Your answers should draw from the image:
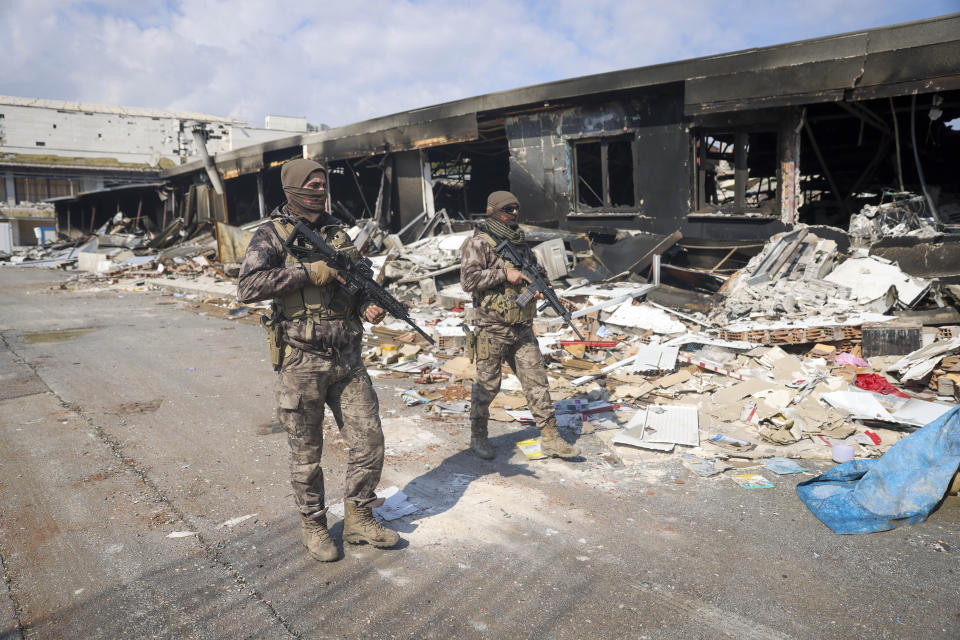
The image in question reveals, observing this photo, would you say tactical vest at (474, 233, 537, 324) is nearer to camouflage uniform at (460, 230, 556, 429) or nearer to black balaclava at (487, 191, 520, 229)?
camouflage uniform at (460, 230, 556, 429)

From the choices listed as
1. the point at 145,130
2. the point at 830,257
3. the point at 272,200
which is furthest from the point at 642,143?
the point at 145,130

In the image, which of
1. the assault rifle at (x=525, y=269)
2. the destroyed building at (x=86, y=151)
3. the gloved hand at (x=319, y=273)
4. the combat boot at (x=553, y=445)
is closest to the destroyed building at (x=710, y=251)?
the combat boot at (x=553, y=445)

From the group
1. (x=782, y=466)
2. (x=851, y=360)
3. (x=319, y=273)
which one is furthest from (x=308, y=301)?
(x=851, y=360)


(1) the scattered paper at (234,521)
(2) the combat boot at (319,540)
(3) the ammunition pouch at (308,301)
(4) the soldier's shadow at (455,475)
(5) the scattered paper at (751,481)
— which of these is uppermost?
(3) the ammunition pouch at (308,301)

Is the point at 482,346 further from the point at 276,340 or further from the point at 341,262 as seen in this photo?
the point at 276,340

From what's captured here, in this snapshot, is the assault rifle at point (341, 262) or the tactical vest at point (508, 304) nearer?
the assault rifle at point (341, 262)

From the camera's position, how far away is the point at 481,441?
4328mm

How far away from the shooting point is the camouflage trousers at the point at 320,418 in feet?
9.53

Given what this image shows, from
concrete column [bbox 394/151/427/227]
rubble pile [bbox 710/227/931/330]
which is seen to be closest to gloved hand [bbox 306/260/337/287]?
rubble pile [bbox 710/227/931/330]

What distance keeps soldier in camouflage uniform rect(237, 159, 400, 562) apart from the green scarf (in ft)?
4.82

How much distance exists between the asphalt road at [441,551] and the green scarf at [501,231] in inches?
60.9

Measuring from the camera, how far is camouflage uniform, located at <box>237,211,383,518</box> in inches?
111

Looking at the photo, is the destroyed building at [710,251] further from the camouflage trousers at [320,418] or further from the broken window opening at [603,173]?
the camouflage trousers at [320,418]

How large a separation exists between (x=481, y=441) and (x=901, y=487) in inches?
98.0
